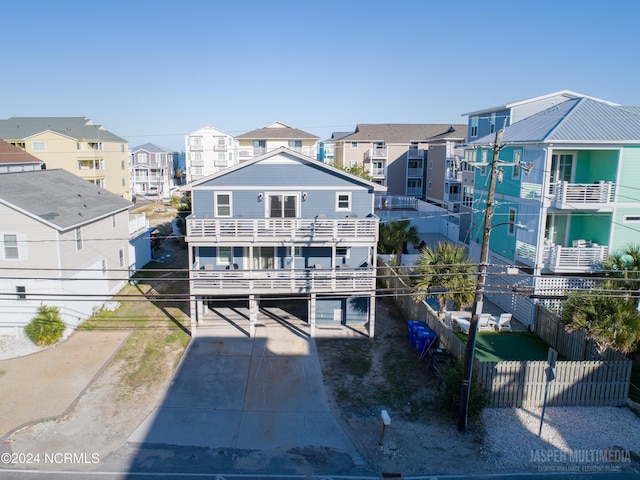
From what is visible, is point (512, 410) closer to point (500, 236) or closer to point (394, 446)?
point (394, 446)

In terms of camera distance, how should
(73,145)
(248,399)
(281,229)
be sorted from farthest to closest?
(73,145)
(281,229)
(248,399)

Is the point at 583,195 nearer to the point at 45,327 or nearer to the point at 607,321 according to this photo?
the point at 607,321

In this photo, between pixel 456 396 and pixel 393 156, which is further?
pixel 393 156

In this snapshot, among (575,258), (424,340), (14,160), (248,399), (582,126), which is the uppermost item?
(582,126)

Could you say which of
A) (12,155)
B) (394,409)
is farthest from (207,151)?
(394,409)

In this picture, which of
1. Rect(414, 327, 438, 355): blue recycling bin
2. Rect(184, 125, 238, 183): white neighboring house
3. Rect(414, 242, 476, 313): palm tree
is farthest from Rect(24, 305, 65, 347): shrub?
Rect(184, 125, 238, 183): white neighboring house

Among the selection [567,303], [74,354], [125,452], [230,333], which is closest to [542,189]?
[567,303]

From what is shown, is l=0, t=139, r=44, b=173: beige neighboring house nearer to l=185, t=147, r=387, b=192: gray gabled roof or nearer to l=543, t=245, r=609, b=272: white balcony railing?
l=185, t=147, r=387, b=192: gray gabled roof
